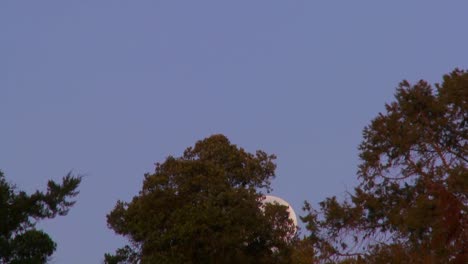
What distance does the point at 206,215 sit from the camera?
137 ft

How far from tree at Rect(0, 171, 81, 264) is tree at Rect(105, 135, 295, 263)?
8.61m

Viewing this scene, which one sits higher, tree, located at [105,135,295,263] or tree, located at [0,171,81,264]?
tree, located at [105,135,295,263]

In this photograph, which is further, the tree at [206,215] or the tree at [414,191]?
the tree at [206,215]

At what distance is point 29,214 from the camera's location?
32.2 m

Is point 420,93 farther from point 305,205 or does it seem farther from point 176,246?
point 176,246

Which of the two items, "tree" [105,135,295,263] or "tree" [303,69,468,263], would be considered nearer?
"tree" [303,69,468,263]

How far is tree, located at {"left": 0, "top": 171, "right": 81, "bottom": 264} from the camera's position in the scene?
31.0 m

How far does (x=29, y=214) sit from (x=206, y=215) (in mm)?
11326

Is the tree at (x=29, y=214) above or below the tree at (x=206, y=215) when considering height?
below

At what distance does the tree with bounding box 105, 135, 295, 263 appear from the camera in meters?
41.8

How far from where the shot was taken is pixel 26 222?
106ft

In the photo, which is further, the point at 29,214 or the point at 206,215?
the point at 206,215

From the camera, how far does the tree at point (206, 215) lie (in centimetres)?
4175

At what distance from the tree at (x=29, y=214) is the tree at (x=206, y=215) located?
28.2ft
